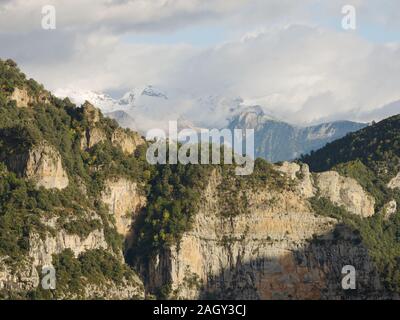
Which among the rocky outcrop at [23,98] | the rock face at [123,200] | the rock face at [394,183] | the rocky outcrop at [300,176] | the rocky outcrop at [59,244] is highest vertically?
the rocky outcrop at [23,98]

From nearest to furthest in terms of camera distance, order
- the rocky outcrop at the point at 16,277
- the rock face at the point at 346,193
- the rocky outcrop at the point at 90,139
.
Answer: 1. the rocky outcrop at the point at 16,277
2. the rocky outcrop at the point at 90,139
3. the rock face at the point at 346,193

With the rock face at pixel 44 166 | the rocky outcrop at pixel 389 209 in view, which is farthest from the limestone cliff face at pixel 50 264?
the rocky outcrop at pixel 389 209

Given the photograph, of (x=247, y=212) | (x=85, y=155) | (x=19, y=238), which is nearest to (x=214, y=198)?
(x=247, y=212)

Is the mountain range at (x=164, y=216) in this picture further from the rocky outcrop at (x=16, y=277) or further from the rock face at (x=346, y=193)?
the rocky outcrop at (x=16, y=277)

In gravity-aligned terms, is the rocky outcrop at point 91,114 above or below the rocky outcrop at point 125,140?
above

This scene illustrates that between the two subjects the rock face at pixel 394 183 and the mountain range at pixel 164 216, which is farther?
the rock face at pixel 394 183

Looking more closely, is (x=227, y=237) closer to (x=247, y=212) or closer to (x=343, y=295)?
(x=247, y=212)
